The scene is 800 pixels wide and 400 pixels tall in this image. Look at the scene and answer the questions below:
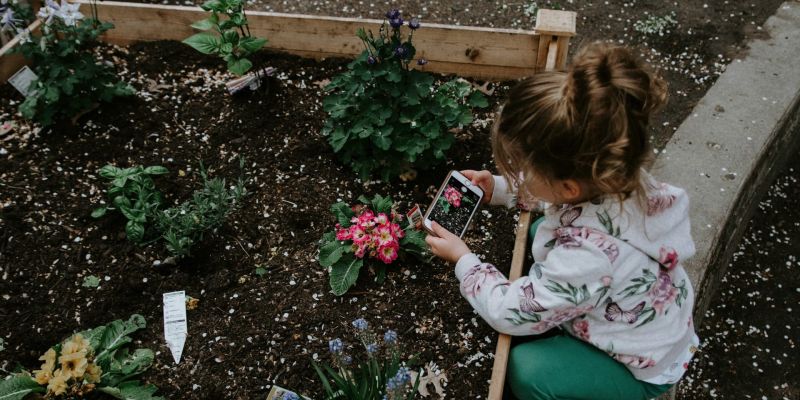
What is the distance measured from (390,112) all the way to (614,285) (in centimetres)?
117

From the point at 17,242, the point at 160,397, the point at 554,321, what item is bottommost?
the point at 160,397

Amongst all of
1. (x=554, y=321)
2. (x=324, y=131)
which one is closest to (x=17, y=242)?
(x=324, y=131)

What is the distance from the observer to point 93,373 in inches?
74.5

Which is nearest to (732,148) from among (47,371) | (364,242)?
(364,242)

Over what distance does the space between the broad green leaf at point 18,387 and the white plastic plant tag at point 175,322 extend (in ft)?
1.38

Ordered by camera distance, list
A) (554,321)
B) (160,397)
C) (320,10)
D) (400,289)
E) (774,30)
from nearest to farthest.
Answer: (554,321)
(160,397)
(400,289)
(774,30)
(320,10)

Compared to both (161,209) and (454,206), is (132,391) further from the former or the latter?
(454,206)

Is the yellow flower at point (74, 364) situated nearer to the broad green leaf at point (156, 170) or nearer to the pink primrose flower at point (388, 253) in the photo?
the broad green leaf at point (156, 170)

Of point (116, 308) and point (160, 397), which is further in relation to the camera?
point (116, 308)

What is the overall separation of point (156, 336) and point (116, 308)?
0.22 m

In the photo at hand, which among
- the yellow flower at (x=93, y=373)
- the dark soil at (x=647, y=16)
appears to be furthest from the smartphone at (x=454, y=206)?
the dark soil at (x=647, y=16)

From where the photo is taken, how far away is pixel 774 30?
375cm

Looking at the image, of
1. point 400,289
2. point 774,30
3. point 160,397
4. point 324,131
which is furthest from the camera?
point 774,30

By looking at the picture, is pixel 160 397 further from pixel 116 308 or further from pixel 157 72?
pixel 157 72
